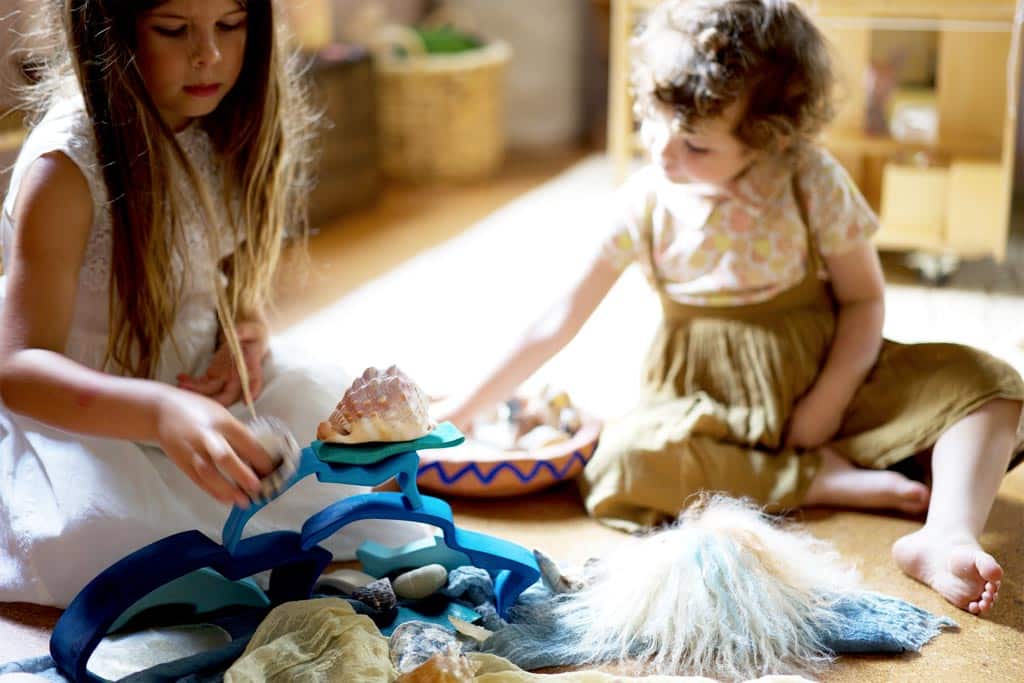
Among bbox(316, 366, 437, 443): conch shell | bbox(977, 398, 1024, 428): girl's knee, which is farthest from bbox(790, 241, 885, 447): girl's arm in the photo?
bbox(316, 366, 437, 443): conch shell

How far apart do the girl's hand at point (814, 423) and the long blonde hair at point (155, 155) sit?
61 cm

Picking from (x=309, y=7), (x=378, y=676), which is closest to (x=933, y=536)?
(x=378, y=676)

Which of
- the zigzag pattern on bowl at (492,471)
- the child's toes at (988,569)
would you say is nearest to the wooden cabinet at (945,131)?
the zigzag pattern on bowl at (492,471)

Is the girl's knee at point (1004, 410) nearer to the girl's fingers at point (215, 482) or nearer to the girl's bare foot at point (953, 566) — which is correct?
the girl's bare foot at point (953, 566)

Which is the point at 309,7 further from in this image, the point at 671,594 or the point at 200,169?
the point at 671,594

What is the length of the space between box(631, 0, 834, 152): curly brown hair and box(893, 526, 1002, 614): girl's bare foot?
1.52 ft

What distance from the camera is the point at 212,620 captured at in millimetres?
1097

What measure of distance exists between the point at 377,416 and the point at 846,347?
2.09ft

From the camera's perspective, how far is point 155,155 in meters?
1.12

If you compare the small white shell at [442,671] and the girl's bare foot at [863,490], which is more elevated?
the small white shell at [442,671]

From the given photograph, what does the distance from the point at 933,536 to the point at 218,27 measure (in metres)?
0.83

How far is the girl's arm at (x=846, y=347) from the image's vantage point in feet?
4.42

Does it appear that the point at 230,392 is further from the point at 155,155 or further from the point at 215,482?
the point at 215,482

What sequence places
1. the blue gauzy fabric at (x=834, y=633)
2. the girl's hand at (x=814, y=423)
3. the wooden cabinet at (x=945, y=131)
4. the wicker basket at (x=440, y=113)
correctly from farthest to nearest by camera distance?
the wicker basket at (x=440, y=113), the wooden cabinet at (x=945, y=131), the girl's hand at (x=814, y=423), the blue gauzy fabric at (x=834, y=633)
